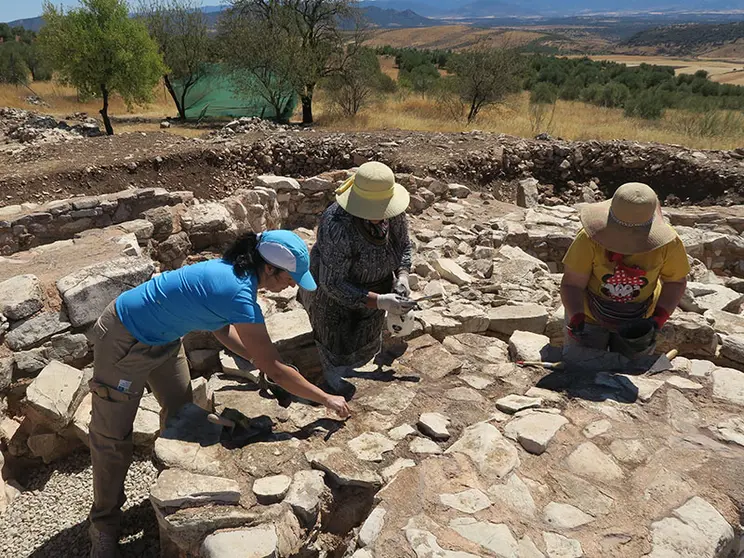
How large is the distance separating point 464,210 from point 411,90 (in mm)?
17279

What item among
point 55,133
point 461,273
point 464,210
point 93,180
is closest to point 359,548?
point 461,273

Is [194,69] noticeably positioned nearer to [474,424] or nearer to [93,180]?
[93,180]

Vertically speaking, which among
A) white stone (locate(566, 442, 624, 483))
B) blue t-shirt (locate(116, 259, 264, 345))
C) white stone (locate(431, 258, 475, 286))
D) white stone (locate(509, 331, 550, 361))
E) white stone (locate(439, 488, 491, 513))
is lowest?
white stone (locate(431, 258, 475, 286))

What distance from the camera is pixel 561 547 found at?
93.0 inches

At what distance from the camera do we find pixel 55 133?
1420cm

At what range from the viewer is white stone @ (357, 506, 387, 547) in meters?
2.40

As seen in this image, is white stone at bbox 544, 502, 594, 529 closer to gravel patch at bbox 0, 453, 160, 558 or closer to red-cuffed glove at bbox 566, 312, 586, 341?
red-cuffed glove at bbox 566, 312, 586, 341

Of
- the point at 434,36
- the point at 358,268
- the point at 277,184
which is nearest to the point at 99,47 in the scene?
the point at 277,184

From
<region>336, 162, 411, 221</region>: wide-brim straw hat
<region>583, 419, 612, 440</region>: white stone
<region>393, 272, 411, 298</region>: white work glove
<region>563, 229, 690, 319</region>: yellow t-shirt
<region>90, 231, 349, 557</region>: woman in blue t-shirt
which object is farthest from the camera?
<region>393, 272, 411, 298</region>: white work glove

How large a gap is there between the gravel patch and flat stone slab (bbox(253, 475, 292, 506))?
1.09 meters

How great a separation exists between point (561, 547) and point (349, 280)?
2097 millimetres

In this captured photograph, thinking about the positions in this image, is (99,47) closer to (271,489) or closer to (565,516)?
(271,489)

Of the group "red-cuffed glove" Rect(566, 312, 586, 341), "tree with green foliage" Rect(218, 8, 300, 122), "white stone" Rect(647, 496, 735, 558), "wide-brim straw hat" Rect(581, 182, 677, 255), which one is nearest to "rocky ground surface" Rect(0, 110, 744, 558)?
"white stone" Rect(647, 496, 735, 558)

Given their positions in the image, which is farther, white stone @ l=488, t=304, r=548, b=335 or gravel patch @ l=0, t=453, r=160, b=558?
white stone @ l=488, t=304, r=548, b=335
